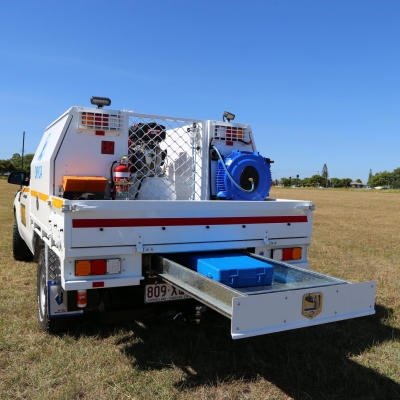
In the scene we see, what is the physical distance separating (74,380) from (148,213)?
145cm

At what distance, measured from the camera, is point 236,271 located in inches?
126

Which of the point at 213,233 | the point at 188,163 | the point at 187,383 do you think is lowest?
the point at 187,383

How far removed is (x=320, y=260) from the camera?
8.16 m

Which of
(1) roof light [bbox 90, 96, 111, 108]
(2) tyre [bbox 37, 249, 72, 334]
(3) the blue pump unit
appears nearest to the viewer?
(2) tyre [bbox 37, 249, 72, 334]

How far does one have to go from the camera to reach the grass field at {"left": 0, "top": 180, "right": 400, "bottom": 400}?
3395 millimetres

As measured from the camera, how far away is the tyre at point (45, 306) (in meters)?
4.07

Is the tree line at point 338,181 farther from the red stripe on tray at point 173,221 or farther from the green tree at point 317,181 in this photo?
the red stripe on tray at point 173,221

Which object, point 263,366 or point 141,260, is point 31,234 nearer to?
point 141,260

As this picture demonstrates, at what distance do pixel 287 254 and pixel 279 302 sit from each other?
1791 millimetres

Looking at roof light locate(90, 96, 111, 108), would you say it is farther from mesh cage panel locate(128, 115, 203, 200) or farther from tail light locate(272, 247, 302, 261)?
tail light locate(272, 247, 302, 261)

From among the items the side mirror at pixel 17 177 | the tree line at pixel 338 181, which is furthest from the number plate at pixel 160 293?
the tree line at pixel 338 181

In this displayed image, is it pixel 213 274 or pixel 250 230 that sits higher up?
pixel 250 230

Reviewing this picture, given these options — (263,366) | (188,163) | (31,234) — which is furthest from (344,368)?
(31,234)

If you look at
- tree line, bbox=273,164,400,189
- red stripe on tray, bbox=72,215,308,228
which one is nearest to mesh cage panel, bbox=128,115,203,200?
red stripe on tray, bbox=72,215,308,228
